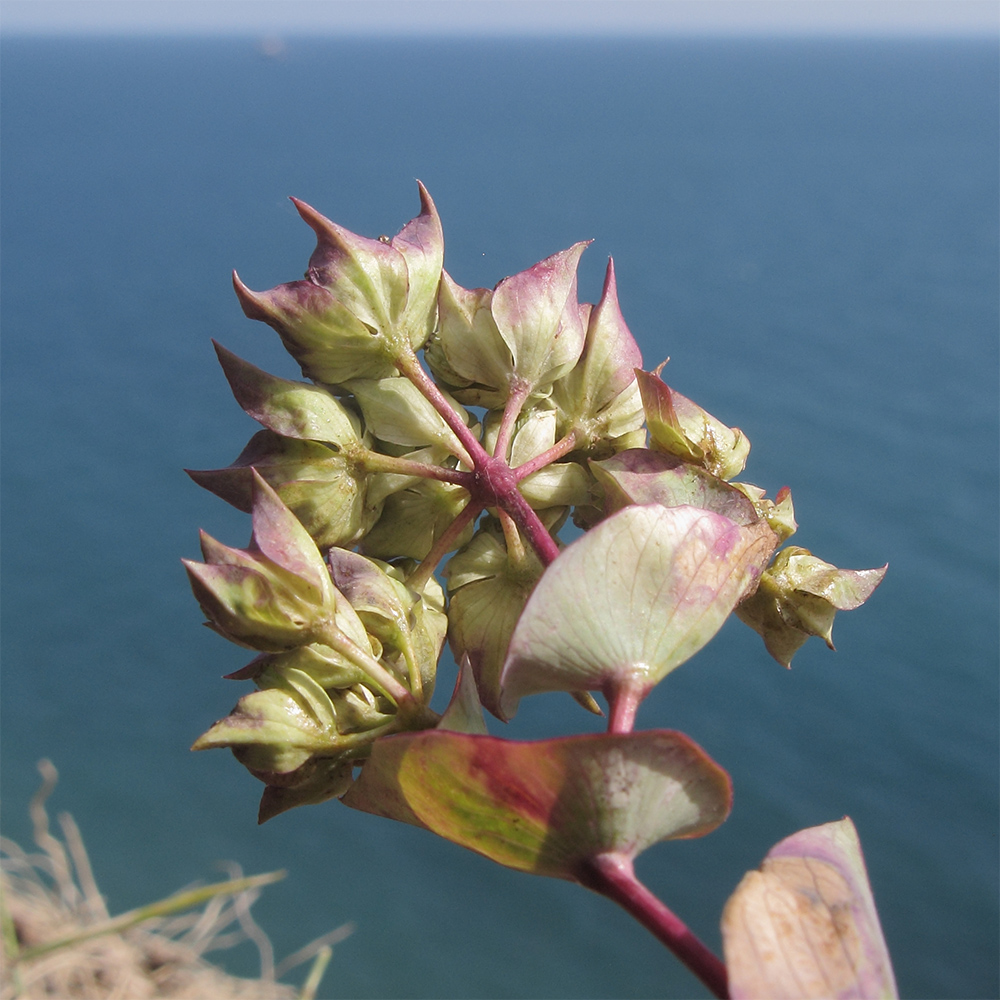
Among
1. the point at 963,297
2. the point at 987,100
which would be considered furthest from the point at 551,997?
the point at 987,100

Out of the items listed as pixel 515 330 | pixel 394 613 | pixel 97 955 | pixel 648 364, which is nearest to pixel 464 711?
pixel 394 613

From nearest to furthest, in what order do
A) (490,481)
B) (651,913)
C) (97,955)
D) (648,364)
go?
(651,913) < (490,481) < (97,955) < (648,364)

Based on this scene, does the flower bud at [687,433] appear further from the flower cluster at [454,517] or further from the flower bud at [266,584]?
the flower bud at [266,584]

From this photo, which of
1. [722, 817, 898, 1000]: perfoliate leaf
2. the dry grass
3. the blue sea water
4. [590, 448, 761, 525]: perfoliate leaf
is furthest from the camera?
the blue sea water

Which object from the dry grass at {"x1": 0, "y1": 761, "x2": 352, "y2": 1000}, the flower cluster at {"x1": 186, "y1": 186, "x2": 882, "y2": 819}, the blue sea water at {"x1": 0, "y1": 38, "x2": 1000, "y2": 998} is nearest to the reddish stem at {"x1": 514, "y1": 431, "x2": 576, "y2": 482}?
the flower cluster at {"x1": 186, "y1": 186, "x2": 882, "y2": 819}

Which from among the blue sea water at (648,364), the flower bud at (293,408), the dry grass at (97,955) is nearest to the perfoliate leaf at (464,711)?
the flower bud at (293,408)

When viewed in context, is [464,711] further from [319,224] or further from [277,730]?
[319,224]

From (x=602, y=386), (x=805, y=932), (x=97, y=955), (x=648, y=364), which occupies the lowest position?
(x=97, y=955)

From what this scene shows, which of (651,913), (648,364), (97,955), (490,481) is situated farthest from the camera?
(648,364)

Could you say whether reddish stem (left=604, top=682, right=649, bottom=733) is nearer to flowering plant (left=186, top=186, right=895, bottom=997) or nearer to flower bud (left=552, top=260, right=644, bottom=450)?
flowering plant (left=186, top=186, right=895, bottom=997)
